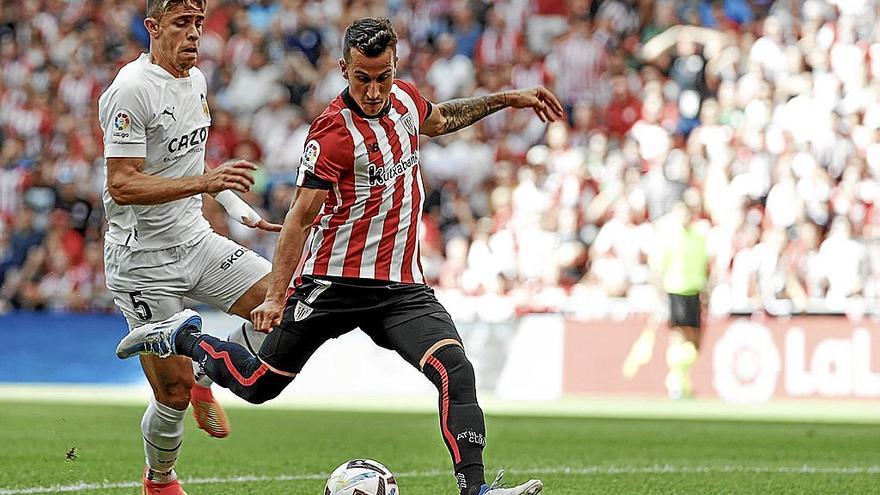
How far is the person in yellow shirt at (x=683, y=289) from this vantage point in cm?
1692

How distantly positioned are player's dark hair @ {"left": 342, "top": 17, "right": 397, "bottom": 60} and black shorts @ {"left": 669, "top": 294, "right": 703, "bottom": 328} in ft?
36.5

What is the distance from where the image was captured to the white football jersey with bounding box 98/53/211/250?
6.99 m

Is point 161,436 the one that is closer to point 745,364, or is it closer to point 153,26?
point 153,26

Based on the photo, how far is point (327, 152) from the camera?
639cm

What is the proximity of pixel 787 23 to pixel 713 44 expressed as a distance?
102 centimetres

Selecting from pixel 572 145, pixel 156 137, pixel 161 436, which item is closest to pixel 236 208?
pixel 156 137

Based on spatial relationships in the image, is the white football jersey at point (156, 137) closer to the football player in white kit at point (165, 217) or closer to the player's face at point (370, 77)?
the football player in white kit at point (165, 217)

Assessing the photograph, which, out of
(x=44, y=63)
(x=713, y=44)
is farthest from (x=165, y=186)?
(x=44, y=63)

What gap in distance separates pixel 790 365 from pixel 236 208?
1077 cm

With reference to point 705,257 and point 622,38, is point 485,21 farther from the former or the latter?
point 705,257

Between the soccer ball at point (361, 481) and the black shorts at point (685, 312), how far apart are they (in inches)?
429

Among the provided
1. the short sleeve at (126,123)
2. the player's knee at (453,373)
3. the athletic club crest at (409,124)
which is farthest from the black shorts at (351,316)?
the short sleeve at (126,123)

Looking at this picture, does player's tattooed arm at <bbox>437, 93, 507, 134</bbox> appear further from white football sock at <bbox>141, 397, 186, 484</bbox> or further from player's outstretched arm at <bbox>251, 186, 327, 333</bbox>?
white football sock at <bbox>141, 397, 186, 484</bbox>

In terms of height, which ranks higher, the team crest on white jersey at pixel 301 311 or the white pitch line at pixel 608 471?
the team crest on white jersey at pixel 301 311
